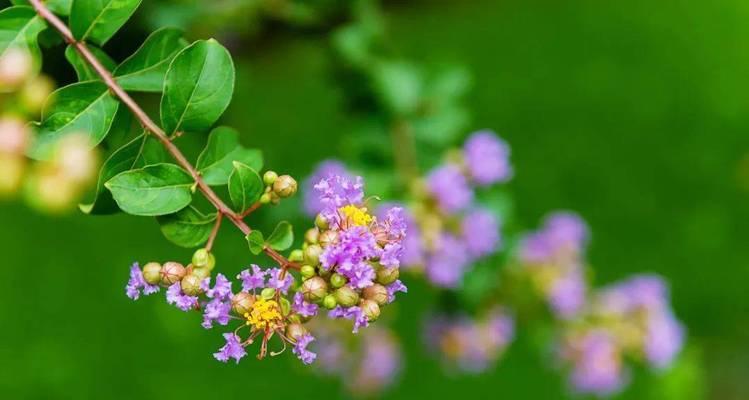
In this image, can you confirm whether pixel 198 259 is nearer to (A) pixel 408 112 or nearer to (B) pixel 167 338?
(A) pixel 408 112

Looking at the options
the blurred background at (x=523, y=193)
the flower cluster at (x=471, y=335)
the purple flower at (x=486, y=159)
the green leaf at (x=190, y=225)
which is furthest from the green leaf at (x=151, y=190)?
the blurred background at (x=523, y=193)

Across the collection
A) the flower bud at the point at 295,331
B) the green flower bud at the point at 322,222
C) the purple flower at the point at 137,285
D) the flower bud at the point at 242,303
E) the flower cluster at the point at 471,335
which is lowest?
the purple flower at the point at 137,285

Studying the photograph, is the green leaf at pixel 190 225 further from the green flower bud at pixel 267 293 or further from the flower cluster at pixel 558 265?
the flower cluster at pixel 558 265

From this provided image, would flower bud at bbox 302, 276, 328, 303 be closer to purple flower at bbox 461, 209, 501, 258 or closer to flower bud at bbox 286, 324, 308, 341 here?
flower bud at bbox 286, 324, 308, 341

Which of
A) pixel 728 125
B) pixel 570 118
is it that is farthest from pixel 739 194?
pixel 570 118

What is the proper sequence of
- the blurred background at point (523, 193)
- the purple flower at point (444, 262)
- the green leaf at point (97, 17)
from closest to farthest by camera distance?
the green leaf at point (97, 17)
the purple flower at point (444, 262)
the blurred background at point (523, 193)

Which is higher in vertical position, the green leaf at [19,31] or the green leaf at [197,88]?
the green leaf at [197,88]
